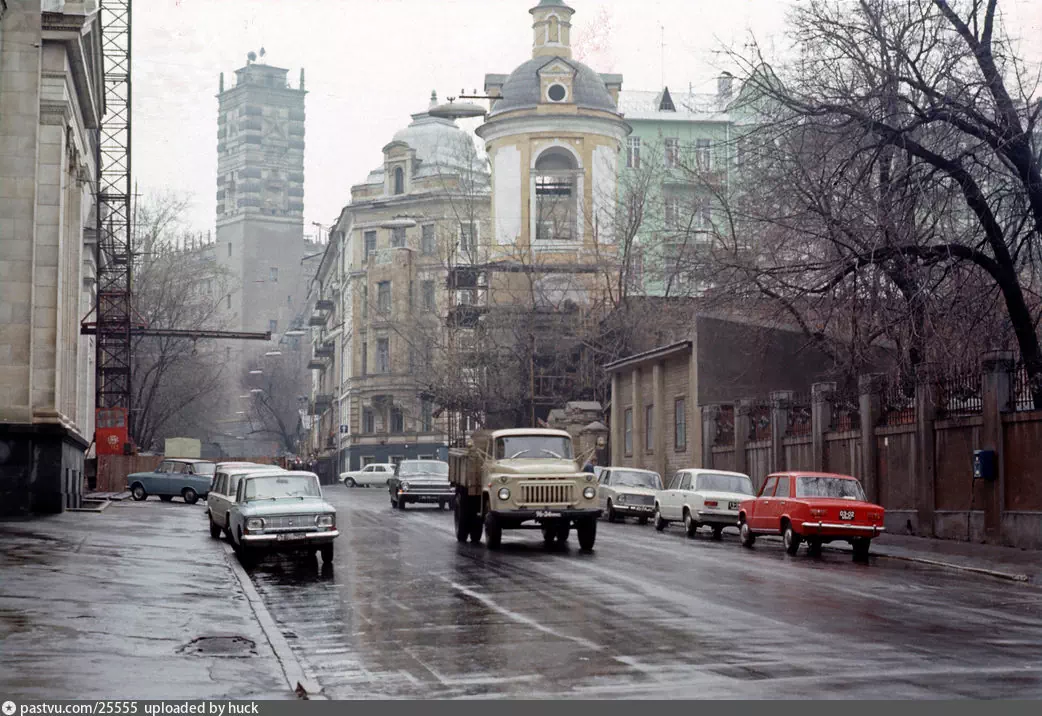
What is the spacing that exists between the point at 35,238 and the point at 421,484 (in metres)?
16.7

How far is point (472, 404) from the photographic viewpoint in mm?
66500

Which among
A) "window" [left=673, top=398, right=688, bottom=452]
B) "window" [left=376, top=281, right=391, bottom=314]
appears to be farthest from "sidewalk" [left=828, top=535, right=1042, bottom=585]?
"window" [left=376, top=281, right=391, bottom=314]

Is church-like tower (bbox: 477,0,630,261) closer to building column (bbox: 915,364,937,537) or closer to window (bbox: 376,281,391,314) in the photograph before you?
window (bbox: 376,281,391,314)

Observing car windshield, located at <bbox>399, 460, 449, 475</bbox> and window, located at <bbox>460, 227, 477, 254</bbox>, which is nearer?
car windshield, located at <bbox>399, 460, 449, 475</bbox>

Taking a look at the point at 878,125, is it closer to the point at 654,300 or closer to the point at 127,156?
the point at 654,300

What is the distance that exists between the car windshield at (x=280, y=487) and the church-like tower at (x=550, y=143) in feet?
149

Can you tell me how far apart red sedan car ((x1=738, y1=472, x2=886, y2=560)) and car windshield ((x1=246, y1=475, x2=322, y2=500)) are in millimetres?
9077

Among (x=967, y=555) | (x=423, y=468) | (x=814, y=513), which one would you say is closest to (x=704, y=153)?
(x=423, y=468)

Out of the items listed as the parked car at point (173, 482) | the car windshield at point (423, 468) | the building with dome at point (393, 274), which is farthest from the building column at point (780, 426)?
the building with dome at point (393, 274)

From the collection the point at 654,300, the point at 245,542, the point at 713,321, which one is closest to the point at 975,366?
the point at 245,542

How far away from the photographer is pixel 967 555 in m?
26.8

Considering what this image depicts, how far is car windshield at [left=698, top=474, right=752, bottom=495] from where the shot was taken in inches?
1399

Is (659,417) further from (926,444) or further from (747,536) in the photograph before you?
(747,536)

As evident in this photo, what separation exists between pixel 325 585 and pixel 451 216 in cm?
7943
